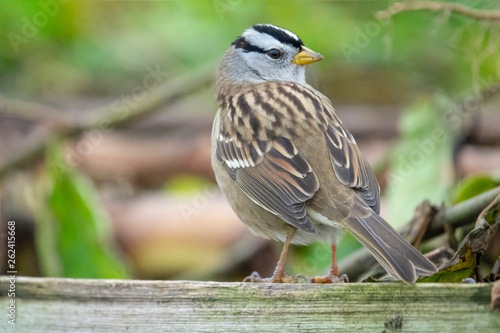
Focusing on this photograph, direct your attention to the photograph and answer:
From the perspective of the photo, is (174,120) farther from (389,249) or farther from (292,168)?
(389,249)

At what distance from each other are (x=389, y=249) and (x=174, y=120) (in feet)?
12.3

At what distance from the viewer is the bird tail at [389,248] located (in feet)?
6.26

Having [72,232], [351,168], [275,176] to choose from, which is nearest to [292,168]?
[275,176]

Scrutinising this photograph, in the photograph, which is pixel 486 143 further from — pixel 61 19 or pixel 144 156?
pixel 61 19

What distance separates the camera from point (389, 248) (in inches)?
80.4

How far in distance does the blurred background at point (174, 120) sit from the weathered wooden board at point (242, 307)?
1361 mm

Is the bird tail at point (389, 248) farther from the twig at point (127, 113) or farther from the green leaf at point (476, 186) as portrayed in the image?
the twig at point (127, 113)

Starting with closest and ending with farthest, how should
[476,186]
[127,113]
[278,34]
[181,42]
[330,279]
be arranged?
[330,279] < [476,186] < [278,34] < [127,113] < [181,42]

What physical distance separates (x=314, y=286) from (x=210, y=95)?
3608mm

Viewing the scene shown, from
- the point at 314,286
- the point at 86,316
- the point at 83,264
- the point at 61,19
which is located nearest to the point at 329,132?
the point at 314,286

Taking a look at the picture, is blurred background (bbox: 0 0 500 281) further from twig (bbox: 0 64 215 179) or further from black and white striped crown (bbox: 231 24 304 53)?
black and white striped crown (bbox: 231 24 304 53)

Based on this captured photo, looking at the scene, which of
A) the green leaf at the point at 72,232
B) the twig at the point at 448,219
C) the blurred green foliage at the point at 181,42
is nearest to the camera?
the twig at the point at 448,219

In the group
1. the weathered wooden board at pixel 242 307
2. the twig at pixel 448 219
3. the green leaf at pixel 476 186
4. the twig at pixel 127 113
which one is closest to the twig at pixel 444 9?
the green leaf at pixel 476 186

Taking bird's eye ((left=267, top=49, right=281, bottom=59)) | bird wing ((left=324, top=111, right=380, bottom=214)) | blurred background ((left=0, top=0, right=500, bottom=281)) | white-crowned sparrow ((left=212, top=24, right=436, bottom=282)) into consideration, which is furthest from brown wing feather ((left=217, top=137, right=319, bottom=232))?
blurred background ((left=0, top=0, right=500, bottom=281))
